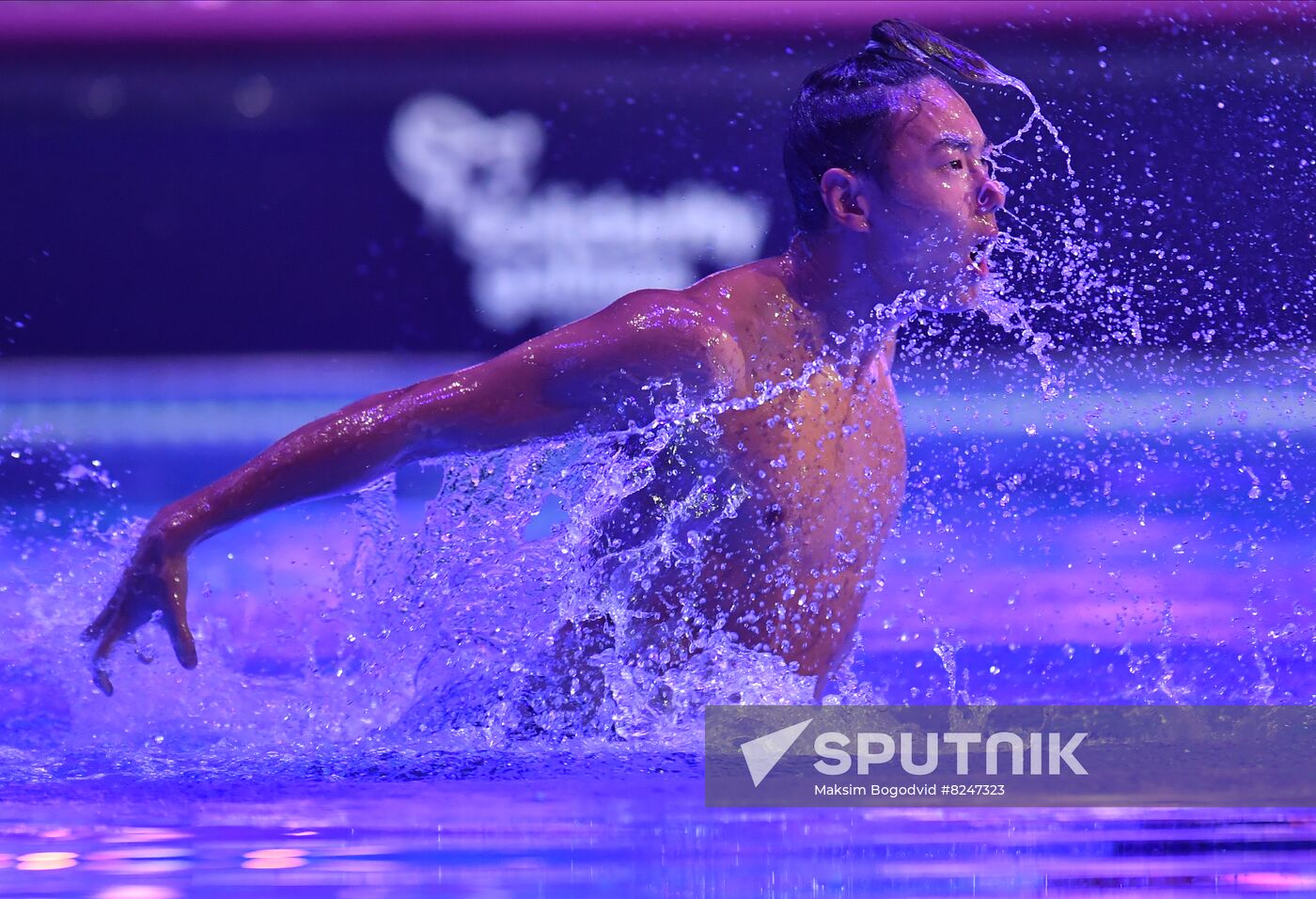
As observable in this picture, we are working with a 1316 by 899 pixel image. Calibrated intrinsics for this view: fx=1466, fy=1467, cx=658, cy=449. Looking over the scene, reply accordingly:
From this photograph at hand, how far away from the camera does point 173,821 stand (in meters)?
1.34

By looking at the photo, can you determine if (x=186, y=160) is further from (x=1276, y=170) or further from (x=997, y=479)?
(x=1276, y=170)

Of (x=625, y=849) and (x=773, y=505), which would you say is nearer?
(x=625, y=849)

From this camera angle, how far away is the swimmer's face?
5.21 feet

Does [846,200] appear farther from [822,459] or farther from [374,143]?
[374,143]

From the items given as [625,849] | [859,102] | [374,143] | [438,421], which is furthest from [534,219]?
[625,849]

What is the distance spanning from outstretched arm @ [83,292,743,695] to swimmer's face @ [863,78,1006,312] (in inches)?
9.6

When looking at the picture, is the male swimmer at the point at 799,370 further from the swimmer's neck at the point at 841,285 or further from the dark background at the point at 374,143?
the dark background at the point at 374,143

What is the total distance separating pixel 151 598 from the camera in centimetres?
141

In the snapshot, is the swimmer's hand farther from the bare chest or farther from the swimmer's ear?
the swimmer's ear

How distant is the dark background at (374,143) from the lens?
514cm

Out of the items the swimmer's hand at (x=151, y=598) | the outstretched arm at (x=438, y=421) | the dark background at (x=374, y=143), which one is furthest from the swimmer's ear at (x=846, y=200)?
the dark background at (x=374, y=143)

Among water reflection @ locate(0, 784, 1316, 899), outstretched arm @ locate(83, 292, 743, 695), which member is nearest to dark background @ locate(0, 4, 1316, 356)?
outstretched arm @ locate(83, 292, 743, 695)

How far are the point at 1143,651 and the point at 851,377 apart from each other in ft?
5.89

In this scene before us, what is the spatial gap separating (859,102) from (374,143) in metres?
4.07
